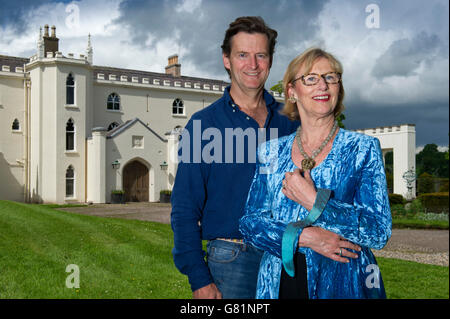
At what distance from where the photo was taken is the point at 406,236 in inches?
500

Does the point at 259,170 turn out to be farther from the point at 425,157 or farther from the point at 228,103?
the point at 425,157

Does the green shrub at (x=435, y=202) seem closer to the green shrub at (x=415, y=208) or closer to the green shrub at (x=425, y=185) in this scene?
the green shrub at (x=415, y=208)

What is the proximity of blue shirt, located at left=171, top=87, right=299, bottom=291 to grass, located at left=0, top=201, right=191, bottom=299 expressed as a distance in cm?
356

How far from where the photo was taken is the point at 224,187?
2.22 m

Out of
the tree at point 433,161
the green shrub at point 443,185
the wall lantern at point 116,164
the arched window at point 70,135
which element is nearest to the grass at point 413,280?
the green shrub at point 443,185

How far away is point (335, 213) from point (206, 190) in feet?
2.41

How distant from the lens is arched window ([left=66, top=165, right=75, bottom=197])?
80.0 feet

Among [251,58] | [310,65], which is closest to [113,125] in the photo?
[251,58]

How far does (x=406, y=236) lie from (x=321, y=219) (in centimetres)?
1203

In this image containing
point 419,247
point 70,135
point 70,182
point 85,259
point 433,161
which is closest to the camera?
point 85,259

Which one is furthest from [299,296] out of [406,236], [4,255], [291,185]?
[406,236]

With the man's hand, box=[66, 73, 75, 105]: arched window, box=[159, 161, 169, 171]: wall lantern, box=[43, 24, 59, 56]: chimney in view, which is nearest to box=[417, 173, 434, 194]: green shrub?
box=[159, 161, 169, 171]: wall lantern

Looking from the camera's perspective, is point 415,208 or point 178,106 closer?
point 415,208

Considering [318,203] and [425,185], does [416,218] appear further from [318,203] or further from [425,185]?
[318,203]
